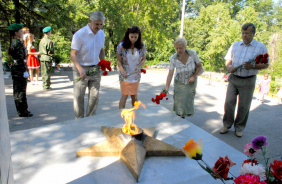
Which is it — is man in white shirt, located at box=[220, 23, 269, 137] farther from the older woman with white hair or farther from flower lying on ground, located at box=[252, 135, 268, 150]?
flower lying on ground, located at box=[252, 135, 268, 150]

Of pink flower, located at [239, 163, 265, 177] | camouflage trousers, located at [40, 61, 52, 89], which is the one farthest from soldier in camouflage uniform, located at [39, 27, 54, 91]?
pink flower, located at [239, 163, 265, 177]

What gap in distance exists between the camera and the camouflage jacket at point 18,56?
4.32 meters

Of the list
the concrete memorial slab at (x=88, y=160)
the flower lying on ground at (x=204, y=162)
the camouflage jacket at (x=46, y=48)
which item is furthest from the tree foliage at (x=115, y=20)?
the flower lying on ground at (x=204, y=162)

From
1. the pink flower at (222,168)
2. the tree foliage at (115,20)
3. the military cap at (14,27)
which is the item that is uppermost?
the tree foliage at (115,20)

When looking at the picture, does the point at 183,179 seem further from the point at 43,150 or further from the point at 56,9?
the point at 56,9

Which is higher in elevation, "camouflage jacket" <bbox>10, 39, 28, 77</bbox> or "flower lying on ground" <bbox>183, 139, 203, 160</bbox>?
"camouflage jacket" <bbox>10, 39, 28, 77</bbox>

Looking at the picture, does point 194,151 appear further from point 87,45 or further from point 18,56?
point 18,56

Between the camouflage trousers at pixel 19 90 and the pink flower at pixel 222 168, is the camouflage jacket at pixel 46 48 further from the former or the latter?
the pink flower at pixel 222 168

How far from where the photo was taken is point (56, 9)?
38.8 ft

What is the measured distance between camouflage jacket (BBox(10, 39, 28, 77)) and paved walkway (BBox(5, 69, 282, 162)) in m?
1.00

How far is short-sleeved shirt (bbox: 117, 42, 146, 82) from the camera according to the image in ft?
13.3

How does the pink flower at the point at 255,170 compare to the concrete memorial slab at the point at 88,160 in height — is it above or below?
above

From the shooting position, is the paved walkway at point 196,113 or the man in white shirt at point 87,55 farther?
the paved walkway at point 196,113

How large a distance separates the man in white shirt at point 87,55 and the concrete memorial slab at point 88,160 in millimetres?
628
